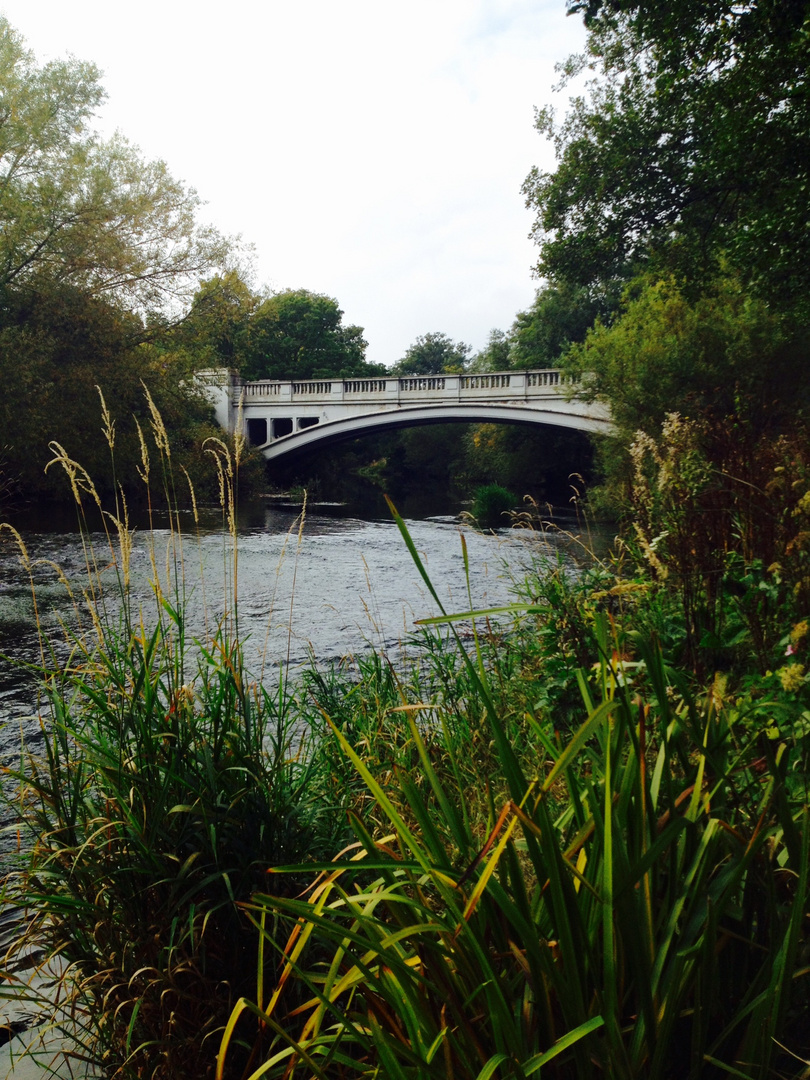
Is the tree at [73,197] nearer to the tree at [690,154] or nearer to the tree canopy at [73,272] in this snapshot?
the tree canopy at [73,272]

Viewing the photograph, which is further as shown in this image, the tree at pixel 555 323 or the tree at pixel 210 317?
the tree at pixel 555 323

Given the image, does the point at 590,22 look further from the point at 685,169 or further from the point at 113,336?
the point at 113,336

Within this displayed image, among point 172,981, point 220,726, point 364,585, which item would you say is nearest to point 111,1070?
point 172,981

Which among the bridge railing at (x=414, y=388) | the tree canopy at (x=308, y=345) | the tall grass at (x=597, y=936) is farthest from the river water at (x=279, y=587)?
the tree canopy at (x=308, y=345)

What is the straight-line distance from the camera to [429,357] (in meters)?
68.7

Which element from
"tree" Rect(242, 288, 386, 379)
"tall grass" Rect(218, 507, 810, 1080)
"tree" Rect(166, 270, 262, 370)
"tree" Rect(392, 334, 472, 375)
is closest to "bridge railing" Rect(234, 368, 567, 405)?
"tree" Rect(166, 270, 262, 370)

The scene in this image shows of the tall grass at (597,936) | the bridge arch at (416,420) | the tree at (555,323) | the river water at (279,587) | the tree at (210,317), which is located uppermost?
the tree at (555,323)

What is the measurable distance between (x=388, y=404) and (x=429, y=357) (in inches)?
1683

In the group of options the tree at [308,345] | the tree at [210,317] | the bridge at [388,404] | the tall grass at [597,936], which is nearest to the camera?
the tall grass at [597,936]

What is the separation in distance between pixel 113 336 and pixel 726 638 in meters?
17.6

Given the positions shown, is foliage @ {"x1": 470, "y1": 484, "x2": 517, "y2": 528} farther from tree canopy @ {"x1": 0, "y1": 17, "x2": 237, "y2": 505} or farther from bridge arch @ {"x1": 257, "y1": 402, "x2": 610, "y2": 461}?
tree canopy @ {"x1": 0, "y1": 17, "x2": 237, "y2": 505}

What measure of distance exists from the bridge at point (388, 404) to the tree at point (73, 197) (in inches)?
137

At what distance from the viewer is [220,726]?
2105 millimetres

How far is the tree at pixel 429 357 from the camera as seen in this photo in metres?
67.9
